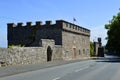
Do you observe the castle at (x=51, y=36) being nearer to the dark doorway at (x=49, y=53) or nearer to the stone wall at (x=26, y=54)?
the dark doorway at (x=49, y=53)

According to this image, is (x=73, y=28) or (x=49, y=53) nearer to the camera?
(x=49, y=53)

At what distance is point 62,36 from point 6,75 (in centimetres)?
3365

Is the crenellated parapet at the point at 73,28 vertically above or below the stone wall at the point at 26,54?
above

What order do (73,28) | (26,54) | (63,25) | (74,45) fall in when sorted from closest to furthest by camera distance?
(26,54)
(63,25)
(73,28)
(74,45)

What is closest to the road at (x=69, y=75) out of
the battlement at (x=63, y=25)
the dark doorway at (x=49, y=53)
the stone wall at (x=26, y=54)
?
the stone wall at (x=26, y=54)

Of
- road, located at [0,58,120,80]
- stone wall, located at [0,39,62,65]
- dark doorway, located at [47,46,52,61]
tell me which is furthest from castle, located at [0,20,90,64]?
road, located at [0,58,120,80]

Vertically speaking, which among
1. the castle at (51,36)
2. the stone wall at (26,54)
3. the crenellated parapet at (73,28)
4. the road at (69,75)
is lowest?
the road at (69,75)

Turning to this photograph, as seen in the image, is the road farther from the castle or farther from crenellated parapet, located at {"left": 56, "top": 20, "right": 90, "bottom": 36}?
crenellated parapet, located at {"left": 56, "top": 20, "right": 90, "bottom": 36}

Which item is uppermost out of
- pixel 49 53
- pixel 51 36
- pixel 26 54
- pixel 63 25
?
pixel 63 25

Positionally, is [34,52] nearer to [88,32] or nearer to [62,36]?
[62,36]

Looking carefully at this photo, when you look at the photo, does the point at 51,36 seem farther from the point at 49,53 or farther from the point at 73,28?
the point at 73,28

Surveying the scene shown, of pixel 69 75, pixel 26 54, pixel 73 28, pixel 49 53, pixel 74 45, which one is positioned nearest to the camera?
pixel 69 75

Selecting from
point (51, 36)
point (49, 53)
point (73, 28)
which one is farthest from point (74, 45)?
point (49, 53)

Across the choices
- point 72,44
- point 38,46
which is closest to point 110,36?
point 72,44
